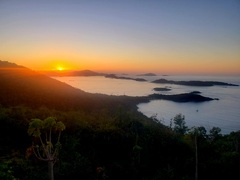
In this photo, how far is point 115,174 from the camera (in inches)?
651

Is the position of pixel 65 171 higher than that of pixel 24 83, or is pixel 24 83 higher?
pixel 24 83

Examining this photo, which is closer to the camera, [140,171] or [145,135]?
[140,171]

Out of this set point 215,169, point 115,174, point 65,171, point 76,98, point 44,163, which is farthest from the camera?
point 76,98

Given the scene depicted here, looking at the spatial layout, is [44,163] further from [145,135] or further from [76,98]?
[76,98]

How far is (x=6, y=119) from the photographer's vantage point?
1928cm

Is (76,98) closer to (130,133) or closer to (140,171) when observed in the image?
(130,133)

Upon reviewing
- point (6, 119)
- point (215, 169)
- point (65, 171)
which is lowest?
point (215, 169)

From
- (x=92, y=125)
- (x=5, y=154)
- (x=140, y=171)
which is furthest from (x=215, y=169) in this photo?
(x=5, y=154)

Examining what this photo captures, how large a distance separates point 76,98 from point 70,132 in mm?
29097

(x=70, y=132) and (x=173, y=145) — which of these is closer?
(x=70, y=132)

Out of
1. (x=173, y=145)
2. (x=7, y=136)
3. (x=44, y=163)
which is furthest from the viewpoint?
(x=173, y=145)

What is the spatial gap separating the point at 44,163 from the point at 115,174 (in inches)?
175

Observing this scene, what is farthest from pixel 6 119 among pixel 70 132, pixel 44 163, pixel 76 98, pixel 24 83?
pixel 76 98

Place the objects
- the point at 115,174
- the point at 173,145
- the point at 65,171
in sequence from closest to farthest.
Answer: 1. the point at 65,171
2. the point at 115,174
3. the point at 173,145
